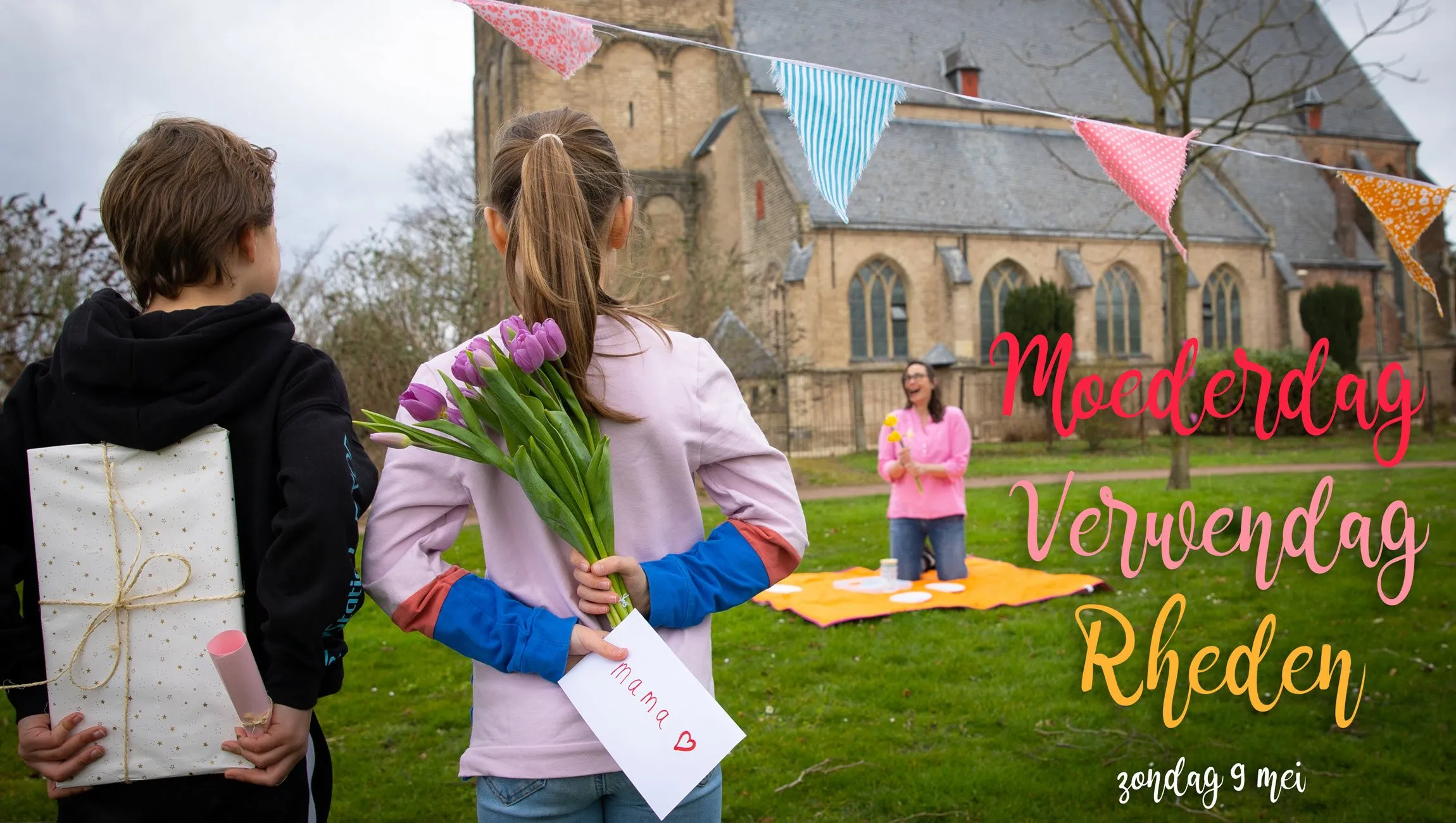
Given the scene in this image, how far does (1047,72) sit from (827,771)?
3205cm

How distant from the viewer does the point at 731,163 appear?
29.5m

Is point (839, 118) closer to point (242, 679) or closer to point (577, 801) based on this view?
point (577, 801)

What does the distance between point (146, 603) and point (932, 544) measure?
23.5 feet

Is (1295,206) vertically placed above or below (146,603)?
above

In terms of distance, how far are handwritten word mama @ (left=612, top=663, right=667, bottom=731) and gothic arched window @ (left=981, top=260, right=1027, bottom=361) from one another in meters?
28.3

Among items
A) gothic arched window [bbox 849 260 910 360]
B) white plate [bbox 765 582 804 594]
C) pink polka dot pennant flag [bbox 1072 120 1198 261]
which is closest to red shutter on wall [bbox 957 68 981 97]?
gothic arched window [bbox 849 260 910 360]

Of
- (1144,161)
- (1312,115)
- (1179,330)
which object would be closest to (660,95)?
(1179,330)

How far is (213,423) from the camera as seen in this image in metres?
1.71

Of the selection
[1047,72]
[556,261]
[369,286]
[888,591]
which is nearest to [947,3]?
[1047,72]

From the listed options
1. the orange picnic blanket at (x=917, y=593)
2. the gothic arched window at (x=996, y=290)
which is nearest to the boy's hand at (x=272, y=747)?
the orange picnic blanket at (x=917, y=593)

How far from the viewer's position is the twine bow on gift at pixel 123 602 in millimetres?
1683

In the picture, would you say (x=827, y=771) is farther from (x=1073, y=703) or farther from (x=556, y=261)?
(x=556, y=261)

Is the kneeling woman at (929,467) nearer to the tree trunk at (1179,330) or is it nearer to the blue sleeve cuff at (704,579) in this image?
the tree trunk at (1179,330)

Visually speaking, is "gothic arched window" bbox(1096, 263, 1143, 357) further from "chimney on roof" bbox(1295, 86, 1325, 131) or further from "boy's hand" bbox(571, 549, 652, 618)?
"boy's hand" bbox(571, 549, 652, 618)
